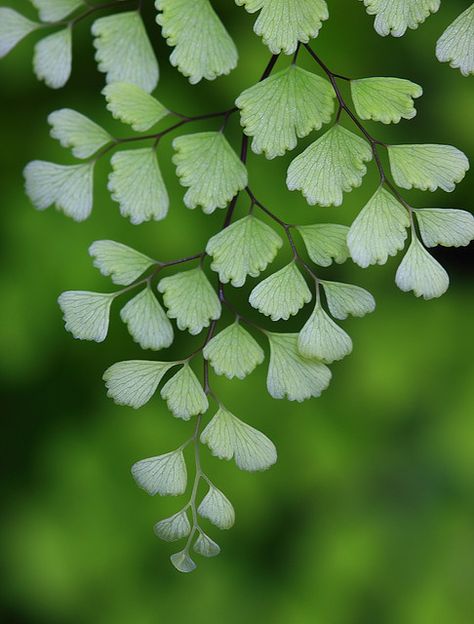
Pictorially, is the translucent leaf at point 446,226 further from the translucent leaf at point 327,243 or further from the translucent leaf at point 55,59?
the translucent leaf at point 55,59

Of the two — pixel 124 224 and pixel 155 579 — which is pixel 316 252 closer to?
pixel 124 224

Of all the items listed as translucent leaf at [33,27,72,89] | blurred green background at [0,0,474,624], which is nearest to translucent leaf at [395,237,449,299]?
translucent leaf at [33,27,72,89]

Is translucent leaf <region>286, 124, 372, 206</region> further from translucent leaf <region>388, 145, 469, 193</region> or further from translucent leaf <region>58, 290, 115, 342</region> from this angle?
translucent leaf <region>58, 290, 115, 342</region>

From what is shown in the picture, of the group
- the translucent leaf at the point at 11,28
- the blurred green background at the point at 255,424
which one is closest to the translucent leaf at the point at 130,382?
the translucent leaf at the point at 11,28

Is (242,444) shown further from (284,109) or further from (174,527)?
(284,109)

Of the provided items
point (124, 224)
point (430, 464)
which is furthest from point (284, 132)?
point (430, 464)
